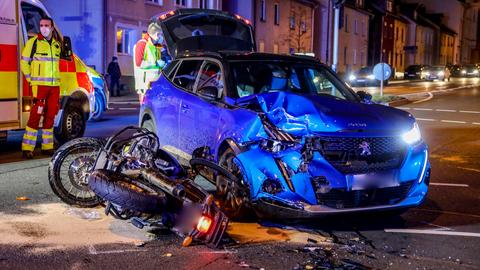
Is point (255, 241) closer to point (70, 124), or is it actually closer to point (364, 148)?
point (364, 148)

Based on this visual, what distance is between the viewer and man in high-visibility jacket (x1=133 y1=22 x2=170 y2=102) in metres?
11.1

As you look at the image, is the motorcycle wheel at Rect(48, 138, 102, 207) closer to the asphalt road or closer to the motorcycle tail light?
the asphalt road

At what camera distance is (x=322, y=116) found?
223 inches

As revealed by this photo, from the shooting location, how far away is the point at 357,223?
6270mm

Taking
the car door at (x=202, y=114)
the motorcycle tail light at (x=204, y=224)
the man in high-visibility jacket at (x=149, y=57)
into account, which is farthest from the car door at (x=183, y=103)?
the man in high-visibility jacket at (x=149, y=57)

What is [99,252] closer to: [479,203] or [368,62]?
[479,203]

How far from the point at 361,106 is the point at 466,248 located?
1645mm

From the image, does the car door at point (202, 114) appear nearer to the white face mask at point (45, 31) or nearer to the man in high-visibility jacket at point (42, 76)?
the man in high-visibility jacket at point (42, 76)

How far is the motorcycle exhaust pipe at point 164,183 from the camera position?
552 cm

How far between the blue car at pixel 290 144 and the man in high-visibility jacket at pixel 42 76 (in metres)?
2.97

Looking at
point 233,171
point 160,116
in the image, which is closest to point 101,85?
point 160,116

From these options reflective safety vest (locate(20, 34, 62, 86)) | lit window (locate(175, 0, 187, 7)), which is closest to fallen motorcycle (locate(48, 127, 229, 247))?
reflective safety vest (locate(20, 34, 62, 86))

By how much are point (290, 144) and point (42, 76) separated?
5.18m

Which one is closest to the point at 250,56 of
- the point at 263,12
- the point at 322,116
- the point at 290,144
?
the point at 322,116
